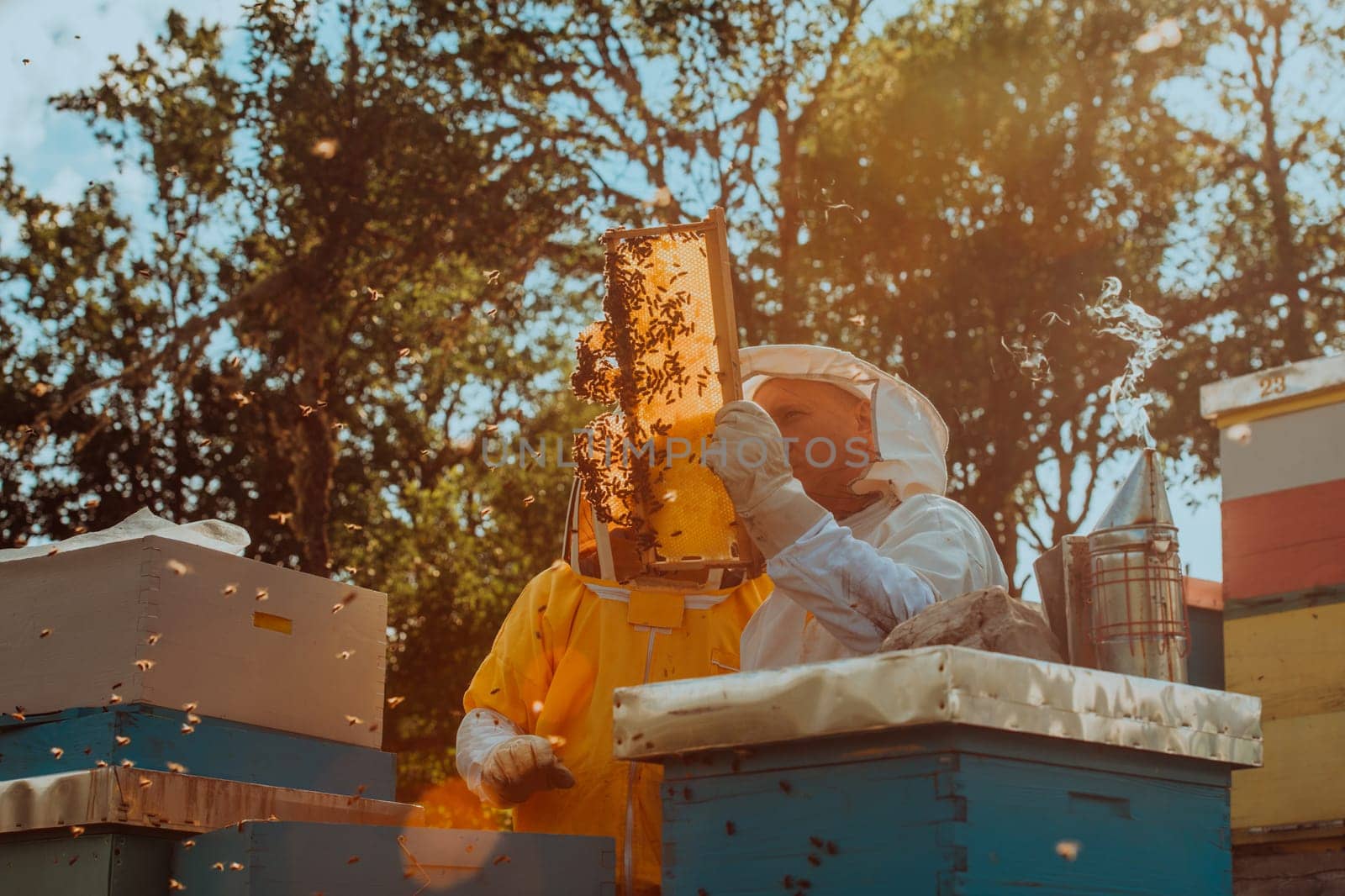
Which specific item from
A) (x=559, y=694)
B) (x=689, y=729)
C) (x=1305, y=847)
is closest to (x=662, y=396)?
(x=559, y=694)

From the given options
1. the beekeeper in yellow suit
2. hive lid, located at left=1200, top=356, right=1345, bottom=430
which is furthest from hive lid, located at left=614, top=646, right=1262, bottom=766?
hive lid, located at left=1200, top=356, right=1345, bottom=430

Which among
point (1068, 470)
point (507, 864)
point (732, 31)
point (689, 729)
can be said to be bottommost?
point (507, 864)

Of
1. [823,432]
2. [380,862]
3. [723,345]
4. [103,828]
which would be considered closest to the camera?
[380,862]

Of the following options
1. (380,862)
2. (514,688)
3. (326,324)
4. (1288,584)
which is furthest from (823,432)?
(326,324)

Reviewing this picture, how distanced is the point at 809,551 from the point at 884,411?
692 millimetres

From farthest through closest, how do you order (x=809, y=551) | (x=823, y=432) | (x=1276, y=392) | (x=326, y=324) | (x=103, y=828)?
(x=326, y=324) → (x=1276, y=392) → (x=823, y=432) → (x=103, y=828) → (x=809, y=551)

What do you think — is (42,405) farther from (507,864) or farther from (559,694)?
(507,864)

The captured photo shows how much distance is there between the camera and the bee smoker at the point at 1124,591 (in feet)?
9.41

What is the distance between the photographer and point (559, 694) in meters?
3.50

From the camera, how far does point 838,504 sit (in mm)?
3295

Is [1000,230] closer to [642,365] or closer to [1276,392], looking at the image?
[1276,392]

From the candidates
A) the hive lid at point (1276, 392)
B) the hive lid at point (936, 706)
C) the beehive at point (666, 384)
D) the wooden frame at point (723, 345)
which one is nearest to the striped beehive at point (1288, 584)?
the hive lid at point (1276, 392)

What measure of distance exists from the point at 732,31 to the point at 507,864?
29.1 feet

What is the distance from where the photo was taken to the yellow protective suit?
3.36 metres
